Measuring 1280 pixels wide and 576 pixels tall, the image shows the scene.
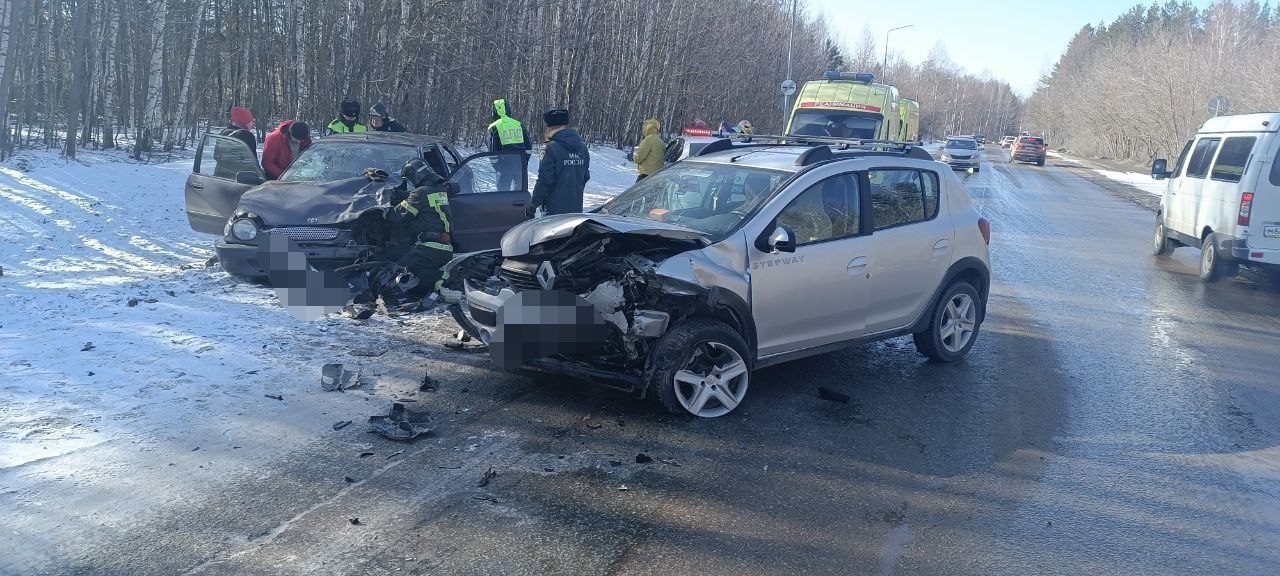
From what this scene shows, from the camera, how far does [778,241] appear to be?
5758mm

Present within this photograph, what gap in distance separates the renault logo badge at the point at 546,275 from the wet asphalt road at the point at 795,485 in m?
0.79

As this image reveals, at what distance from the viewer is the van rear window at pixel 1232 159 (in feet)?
37.4

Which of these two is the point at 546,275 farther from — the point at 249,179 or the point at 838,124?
the point at 838,124

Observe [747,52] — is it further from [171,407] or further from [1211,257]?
[171,407]

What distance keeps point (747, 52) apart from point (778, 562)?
38257 millimetres

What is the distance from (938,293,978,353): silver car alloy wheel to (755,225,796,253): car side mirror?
6.87ft

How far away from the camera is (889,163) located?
22.6 ft

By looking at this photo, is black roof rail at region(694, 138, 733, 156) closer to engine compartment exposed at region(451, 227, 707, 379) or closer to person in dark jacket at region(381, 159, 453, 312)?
engine compartment exposed at region(451, 227, 707, 379)

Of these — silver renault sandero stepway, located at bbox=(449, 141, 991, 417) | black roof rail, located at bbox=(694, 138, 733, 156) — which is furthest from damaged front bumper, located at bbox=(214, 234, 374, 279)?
black roof rail, located at bbox=(694, 138, 733, 156)

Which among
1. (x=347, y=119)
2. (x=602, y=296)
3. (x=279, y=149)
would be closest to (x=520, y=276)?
(x=602, y=296)

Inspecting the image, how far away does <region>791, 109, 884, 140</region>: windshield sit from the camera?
2044 cm

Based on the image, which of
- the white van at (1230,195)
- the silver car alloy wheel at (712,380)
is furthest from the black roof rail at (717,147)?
the white van at (1230,195)

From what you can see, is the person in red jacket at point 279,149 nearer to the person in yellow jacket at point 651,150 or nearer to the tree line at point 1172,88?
the person in yellow jacket at point 651,150

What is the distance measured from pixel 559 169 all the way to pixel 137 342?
13.8ft
